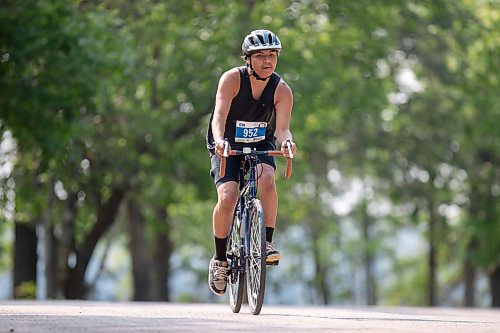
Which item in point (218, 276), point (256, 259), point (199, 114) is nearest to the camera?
point (256, 259)

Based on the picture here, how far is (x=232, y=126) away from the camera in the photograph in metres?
10.5

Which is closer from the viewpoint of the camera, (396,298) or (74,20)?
(74,20)

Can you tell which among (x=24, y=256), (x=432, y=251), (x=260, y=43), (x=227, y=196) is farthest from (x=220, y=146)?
(x=432, y=251)

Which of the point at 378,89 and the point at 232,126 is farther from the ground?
the point at 378,89

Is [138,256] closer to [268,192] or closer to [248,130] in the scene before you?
[248,130]

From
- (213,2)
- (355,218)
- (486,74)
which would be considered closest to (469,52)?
(486,74)

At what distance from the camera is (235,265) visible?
35.7 ft

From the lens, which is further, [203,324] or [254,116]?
[254,116]

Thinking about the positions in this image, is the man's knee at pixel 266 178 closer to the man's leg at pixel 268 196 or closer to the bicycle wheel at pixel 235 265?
the man's leg at pixel 268 196

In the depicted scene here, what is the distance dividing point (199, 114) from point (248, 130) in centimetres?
1580

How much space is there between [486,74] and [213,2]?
7811 millimetres

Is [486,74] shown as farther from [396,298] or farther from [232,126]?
[396,298]

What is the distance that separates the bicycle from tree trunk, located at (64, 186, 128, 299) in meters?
17.4

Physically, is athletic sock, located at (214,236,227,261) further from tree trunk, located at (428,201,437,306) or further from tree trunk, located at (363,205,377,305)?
tree trunk, located at (363,205,377,305)
